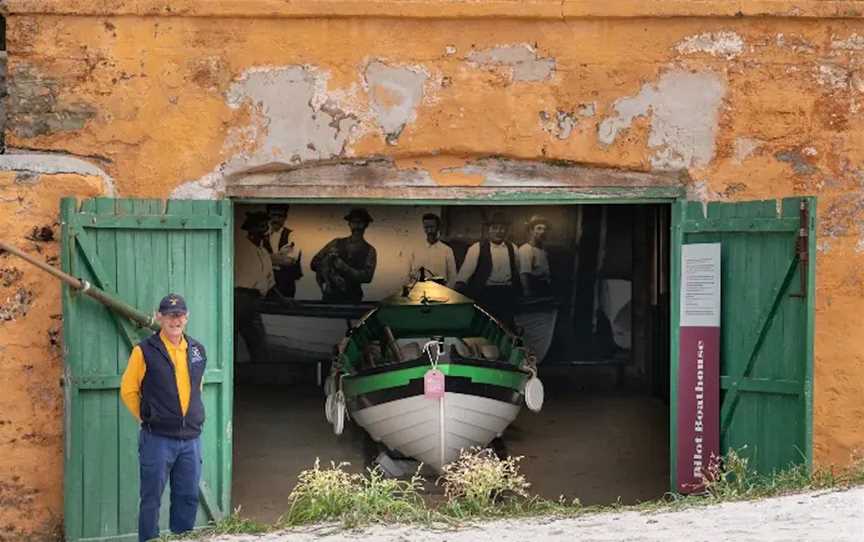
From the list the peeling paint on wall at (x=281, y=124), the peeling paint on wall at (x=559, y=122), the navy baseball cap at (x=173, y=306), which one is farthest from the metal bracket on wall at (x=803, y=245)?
the navy baseball cap at (x=173, y=306)

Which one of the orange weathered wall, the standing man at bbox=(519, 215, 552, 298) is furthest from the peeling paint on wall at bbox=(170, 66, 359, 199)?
the standing man at bbox=(519, 215, 552, 298)

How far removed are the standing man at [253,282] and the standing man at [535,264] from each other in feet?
9.89

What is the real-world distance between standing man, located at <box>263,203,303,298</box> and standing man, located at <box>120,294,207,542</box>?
871 centimetres

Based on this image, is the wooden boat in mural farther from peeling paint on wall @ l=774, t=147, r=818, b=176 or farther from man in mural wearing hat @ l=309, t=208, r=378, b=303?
peeling paint on wall @ l=774, t=147, r=818, b=176

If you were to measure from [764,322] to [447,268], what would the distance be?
8.02 metres

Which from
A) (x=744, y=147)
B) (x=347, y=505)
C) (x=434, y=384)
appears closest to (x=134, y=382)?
(x=347, y=505)

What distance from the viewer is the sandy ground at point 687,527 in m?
7.21

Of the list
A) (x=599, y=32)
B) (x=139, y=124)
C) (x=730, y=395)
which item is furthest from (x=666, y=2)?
(x=139, y=124)

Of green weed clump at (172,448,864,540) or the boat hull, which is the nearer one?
green weed clump at (172,448,864,540)

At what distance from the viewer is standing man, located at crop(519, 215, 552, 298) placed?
17.3 metres

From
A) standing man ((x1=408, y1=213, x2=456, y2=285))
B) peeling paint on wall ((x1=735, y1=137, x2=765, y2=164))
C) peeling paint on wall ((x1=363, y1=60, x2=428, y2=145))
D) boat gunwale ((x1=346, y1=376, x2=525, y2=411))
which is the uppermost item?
peeling paint on wall ((x1=363, y1=60, x2=428, y2=145))

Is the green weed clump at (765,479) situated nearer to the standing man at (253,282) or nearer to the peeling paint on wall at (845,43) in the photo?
the peeling paint on wall at (845,43)

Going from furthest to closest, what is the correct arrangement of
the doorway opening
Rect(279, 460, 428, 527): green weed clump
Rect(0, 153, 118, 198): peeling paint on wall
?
the doorway opening
Rect(0, 153, 118, 198): peeling paint on wall
Rect(279, 460, 428, 527): green weed clump

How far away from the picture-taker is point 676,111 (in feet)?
33.3
